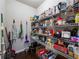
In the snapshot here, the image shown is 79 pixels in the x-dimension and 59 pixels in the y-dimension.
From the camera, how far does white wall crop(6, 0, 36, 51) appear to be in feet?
19.8

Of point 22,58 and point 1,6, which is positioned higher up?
point 1,6

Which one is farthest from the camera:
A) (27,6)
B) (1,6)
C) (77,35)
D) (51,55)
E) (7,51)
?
(27,6)

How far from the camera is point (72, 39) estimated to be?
2.54 meters

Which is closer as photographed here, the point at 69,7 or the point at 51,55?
the point at 69,7

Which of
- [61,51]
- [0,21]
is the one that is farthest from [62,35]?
[0,21]

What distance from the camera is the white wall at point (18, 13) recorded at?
19.8 ft

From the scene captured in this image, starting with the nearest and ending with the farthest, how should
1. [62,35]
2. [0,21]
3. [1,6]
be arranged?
1. [62,35]
2. [0,21]
3. [1,6]

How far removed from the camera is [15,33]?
6.32 metres

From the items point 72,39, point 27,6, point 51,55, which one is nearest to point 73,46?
point 72,39

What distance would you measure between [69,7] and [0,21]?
242 centimetres

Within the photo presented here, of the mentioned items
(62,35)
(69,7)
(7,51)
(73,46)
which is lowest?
(7,51)

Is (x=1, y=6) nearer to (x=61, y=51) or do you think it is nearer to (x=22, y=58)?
(x=22, y=58)

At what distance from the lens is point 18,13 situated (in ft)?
21.2

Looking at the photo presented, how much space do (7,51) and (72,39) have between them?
3.09m
